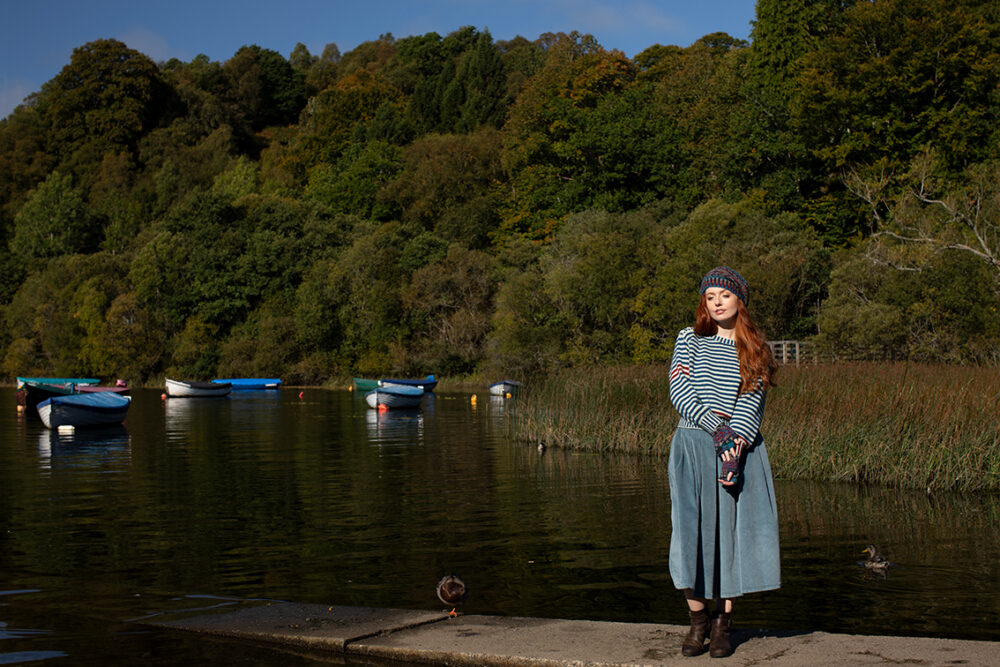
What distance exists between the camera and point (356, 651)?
7.72 meters

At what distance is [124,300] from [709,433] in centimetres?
8770

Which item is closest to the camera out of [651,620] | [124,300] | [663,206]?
[651,620]

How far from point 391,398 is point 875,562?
3844cm

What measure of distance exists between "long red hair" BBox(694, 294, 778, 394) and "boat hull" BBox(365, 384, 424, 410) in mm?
41561

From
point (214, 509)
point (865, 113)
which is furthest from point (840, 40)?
point (214, 509)

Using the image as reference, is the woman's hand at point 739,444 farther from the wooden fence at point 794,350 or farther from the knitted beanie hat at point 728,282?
the wooden fence at point 794,350

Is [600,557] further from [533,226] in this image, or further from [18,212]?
[18,212]

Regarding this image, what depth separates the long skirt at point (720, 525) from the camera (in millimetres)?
6973

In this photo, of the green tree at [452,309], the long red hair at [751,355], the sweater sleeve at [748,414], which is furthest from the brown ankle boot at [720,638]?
the green tree at [452,309]

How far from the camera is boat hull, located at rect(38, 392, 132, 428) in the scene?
37.8 metres

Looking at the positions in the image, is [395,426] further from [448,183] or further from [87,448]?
[448,183]

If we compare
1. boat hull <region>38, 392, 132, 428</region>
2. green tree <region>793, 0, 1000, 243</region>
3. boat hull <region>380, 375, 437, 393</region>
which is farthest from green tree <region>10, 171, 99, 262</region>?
green tree <region>793, 0, 1000, 243</region>

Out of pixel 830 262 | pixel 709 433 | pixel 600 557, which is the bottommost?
pixel 600 557

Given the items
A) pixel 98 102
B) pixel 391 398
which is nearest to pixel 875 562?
pixel 391 398
